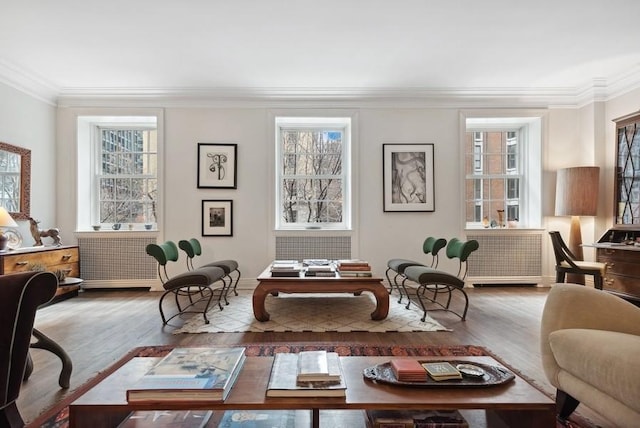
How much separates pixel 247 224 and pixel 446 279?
9.73ft

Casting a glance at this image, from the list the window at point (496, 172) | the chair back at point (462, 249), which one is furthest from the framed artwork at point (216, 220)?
the window at point (496, 172)

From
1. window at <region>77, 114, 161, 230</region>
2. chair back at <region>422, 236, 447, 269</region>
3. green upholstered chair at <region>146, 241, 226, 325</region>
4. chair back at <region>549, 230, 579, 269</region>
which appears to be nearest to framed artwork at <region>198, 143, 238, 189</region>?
window at <region>77, 114, 161, 230</region>

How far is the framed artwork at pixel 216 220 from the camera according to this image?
5.20 metres

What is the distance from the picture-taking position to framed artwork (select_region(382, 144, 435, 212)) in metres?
5.29

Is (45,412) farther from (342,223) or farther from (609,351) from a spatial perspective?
(342,223)

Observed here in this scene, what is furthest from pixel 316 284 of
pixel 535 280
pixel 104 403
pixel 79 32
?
pixel 535 280

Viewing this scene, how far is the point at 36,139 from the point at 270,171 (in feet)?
10.4

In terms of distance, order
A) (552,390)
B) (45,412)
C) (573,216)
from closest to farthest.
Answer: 1. (45,412)
2. (552,390)
3. (573,216)

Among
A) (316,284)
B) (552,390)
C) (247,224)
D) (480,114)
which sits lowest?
(552,390)

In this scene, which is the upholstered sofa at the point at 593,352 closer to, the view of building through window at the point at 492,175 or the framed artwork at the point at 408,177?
the framed artwork at the point at 408,177

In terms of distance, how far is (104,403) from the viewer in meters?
1.19

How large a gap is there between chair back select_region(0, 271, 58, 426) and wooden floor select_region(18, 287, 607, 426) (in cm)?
44

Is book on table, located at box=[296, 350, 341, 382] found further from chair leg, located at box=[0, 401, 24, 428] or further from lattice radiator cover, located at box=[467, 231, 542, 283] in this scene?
lattice radiator cover, located at box=[467, 231, 542, 283]

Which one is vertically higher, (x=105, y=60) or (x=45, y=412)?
(x=105, y=60)
